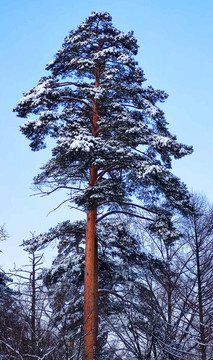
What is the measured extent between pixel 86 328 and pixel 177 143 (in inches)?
242

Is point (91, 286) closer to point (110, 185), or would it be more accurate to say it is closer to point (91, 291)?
point (91, 291)

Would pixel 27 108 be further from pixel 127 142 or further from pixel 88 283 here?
pixel 88 283

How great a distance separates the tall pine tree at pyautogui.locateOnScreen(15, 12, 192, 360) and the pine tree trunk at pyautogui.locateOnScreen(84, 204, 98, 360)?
27 millimetres

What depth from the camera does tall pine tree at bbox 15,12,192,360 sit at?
10.9 meters

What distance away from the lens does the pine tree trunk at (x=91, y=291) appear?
34.1ft

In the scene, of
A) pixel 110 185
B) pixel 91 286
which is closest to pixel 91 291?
pixel 91 286

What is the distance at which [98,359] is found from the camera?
989cm

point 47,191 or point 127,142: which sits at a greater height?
point 127,142

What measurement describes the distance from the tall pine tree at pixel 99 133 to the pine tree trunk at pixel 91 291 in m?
0.03

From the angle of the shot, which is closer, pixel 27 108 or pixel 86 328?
pixel 86 328

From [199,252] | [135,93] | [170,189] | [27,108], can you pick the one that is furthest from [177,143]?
[27,108]

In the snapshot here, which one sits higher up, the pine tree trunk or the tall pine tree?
the tall pine tree

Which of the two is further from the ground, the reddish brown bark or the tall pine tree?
the tall pine tree

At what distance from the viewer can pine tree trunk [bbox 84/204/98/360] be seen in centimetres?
1040
